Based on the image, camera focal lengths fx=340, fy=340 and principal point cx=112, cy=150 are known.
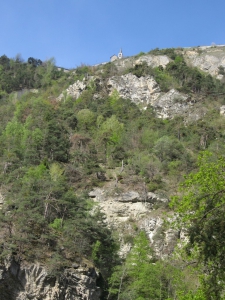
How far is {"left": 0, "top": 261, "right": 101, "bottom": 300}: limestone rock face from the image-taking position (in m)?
21.3

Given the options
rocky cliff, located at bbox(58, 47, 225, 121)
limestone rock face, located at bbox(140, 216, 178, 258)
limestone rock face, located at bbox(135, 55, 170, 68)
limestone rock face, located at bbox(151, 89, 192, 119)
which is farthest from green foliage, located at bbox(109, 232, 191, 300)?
limestone rock face, located at bbox(135, 55, 170, 68)

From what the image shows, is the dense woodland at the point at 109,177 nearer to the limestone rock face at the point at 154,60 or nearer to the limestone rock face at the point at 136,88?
the limestone rock face at the point at 136,88

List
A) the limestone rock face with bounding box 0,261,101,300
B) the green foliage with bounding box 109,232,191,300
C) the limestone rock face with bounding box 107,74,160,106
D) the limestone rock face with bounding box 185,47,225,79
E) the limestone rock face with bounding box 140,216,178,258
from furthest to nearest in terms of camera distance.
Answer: the limestone rock face with bounding box 185,47,225,79
the limestone rock face with bounding box 107,74,160,106
the limestone rock face with bounding box 140,216,178,258
the green foliage with bounding box 109,232,191,300
the limestone rock face with bounding box 0,261,101,300

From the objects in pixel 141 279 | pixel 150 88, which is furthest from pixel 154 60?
pixel 141 279

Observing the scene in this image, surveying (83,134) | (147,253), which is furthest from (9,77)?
(147,253)

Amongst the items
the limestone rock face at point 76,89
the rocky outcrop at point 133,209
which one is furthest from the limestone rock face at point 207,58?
the rocky outcrop at point 133,209

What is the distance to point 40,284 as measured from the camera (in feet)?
72.2

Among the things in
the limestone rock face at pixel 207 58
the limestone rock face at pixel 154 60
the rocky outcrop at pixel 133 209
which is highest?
the limestone rock face at pixel 207 58

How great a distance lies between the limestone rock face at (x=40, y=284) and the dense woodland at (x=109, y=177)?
2.43 ft

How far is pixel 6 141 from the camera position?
3941cm

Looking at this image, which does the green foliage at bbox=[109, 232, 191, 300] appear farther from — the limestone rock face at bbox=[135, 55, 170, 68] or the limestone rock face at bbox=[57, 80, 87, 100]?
the limestone rock face at bbox=[135, 55, 170, 68]

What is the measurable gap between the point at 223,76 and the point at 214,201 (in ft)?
223

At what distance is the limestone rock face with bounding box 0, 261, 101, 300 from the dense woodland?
0.74 metres

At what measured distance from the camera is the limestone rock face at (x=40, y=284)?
2134cm
